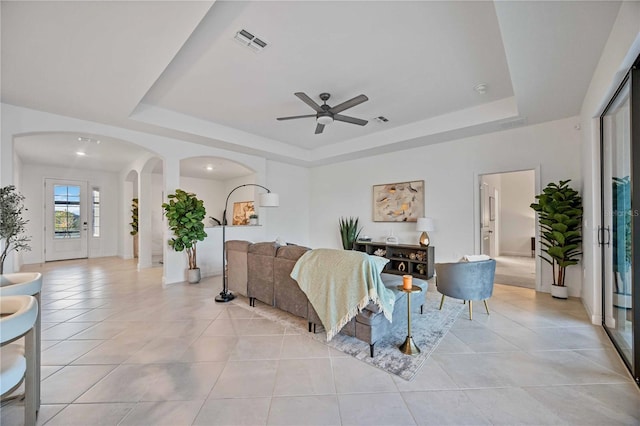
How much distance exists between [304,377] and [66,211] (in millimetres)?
9380

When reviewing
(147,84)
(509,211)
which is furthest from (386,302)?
(509,211)

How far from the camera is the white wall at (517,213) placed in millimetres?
8039

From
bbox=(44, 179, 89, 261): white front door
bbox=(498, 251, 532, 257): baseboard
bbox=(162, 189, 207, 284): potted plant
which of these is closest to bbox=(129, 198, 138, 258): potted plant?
bbox=(44, 179, 89, 261): white front door

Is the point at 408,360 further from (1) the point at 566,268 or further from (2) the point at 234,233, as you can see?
(2) the point at 234,233

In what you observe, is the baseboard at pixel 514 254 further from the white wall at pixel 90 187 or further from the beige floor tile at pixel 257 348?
the white wall at pixel 90 187

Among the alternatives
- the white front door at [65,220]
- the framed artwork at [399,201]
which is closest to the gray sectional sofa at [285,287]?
the framed artwork at [399,201]

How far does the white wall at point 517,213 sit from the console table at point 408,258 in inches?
192

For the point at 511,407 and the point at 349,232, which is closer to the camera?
the point at 511,407

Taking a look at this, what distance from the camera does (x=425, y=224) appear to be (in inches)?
199

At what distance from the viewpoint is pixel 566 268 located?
4008 mm

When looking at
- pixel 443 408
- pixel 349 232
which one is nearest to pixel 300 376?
pixel 443 408

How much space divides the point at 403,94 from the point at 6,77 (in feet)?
15.4

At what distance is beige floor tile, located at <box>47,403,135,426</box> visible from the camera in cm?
157

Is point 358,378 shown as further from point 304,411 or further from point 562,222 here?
point 562,222
